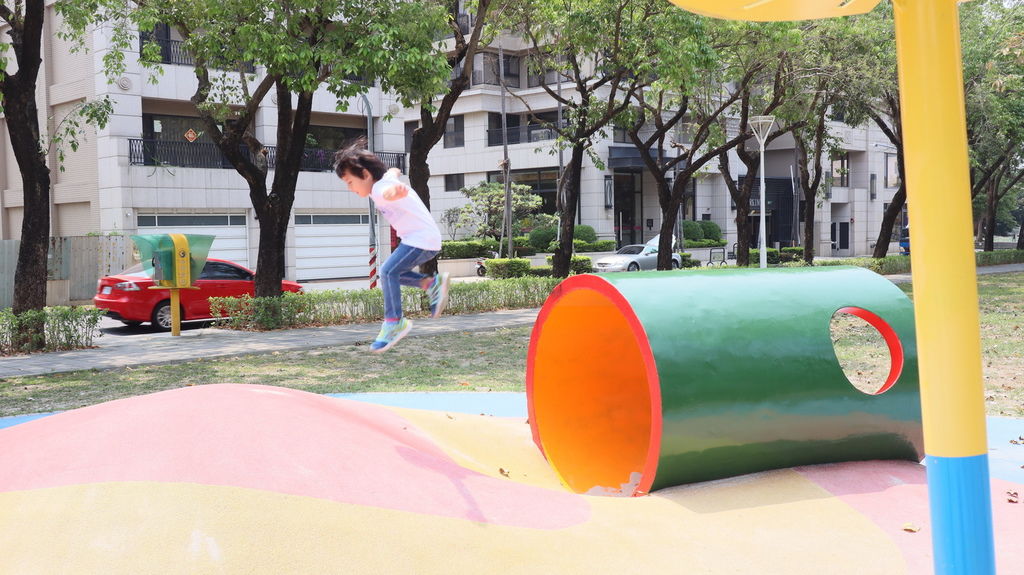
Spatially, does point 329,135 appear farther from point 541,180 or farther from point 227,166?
point 541,180

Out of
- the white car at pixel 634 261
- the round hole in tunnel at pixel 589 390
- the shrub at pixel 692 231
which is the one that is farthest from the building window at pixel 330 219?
the round hole in tunnel at pixel 589 390

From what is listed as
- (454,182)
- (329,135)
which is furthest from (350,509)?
(454,182)

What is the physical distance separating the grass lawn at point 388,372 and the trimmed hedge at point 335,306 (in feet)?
10.2

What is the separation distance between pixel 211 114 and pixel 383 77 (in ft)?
16.3

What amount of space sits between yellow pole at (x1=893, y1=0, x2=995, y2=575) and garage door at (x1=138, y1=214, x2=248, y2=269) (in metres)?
29.4

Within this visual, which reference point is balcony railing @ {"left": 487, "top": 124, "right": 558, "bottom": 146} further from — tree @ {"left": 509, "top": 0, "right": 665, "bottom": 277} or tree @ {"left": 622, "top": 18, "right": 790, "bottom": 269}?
tree @ {"left": 509, "top": 0, "right": 665, "bottom": 277}

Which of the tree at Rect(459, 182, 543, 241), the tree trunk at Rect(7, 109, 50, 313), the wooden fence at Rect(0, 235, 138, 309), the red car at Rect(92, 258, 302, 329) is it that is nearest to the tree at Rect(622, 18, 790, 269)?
the red car at Rect(92, 258, 302, 329)

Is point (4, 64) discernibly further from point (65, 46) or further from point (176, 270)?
point (65, 46)

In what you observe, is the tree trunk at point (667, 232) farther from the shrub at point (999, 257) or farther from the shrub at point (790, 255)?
the shrub at point (999, 257)

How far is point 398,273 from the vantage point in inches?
261

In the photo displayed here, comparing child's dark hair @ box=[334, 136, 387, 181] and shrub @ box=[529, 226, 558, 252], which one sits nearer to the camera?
child's dark hair @ box=[334, 136, 387, 181]

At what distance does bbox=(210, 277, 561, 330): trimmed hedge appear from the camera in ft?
58.4

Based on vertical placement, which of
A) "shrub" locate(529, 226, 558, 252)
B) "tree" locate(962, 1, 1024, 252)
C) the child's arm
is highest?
"tree" locate(962, 1, 1024, 252)

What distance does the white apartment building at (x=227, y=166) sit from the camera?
29.0m
